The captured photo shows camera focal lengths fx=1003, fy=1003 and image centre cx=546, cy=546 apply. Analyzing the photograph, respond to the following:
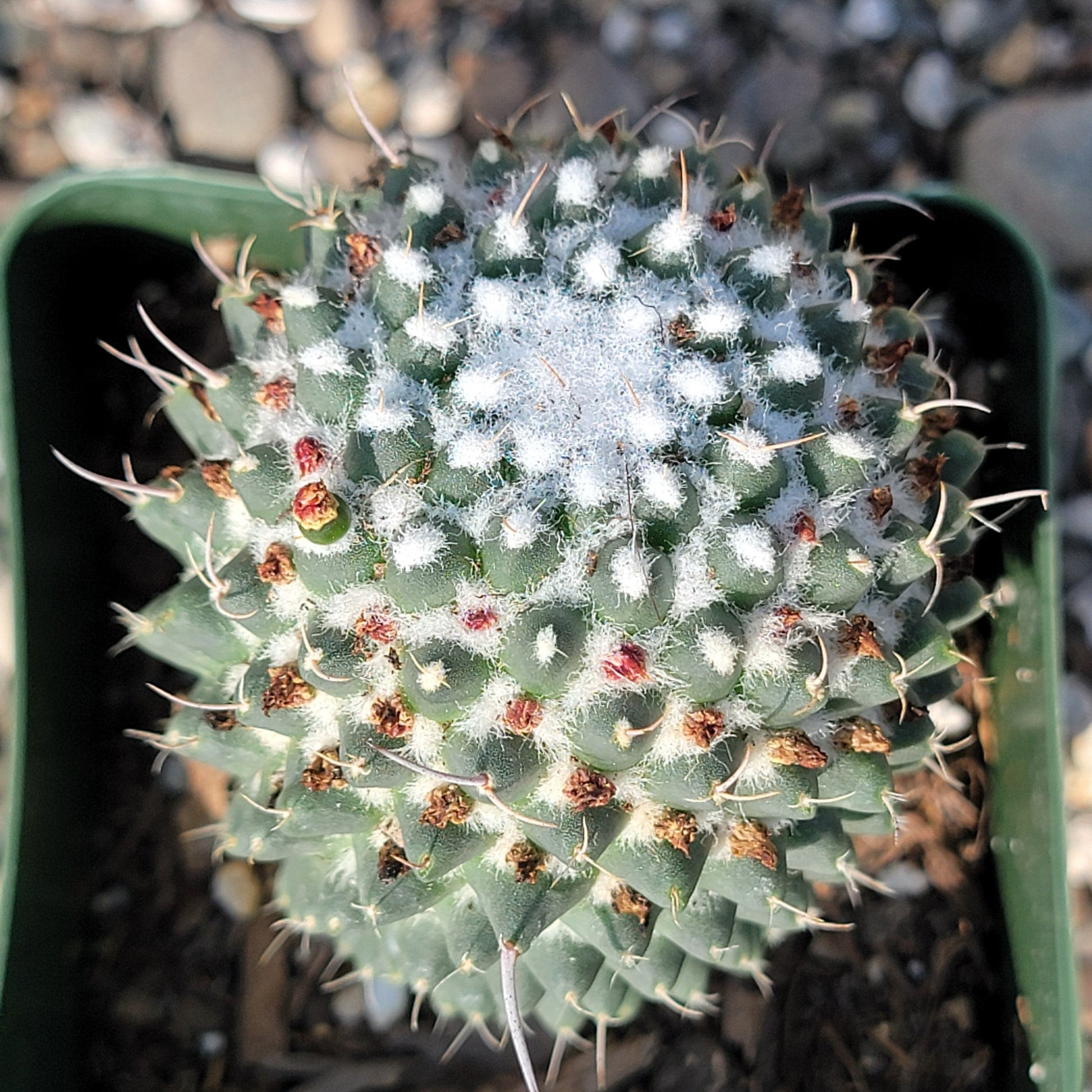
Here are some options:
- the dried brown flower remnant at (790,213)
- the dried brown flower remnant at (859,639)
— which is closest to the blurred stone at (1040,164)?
the dried brown flower remnant at (790,213)

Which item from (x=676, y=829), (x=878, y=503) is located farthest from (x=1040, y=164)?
(x=676, y=829)

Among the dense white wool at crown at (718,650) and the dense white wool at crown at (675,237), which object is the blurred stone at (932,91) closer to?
the dense white wool at crown at (675,237)

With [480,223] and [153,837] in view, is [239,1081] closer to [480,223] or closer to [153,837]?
[153,837]

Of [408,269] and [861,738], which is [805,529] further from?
[408,269]

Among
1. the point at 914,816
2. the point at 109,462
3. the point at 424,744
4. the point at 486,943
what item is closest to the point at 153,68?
the point at 109,462

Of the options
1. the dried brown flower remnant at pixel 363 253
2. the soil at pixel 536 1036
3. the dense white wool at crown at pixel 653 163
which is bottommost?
the soil at pixel 536 1036

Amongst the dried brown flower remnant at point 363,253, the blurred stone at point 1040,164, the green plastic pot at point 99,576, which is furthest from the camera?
the blurred stone at point 1040,164

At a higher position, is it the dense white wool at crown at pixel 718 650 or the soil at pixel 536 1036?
the dense white wool at crown at pixel 718 650
